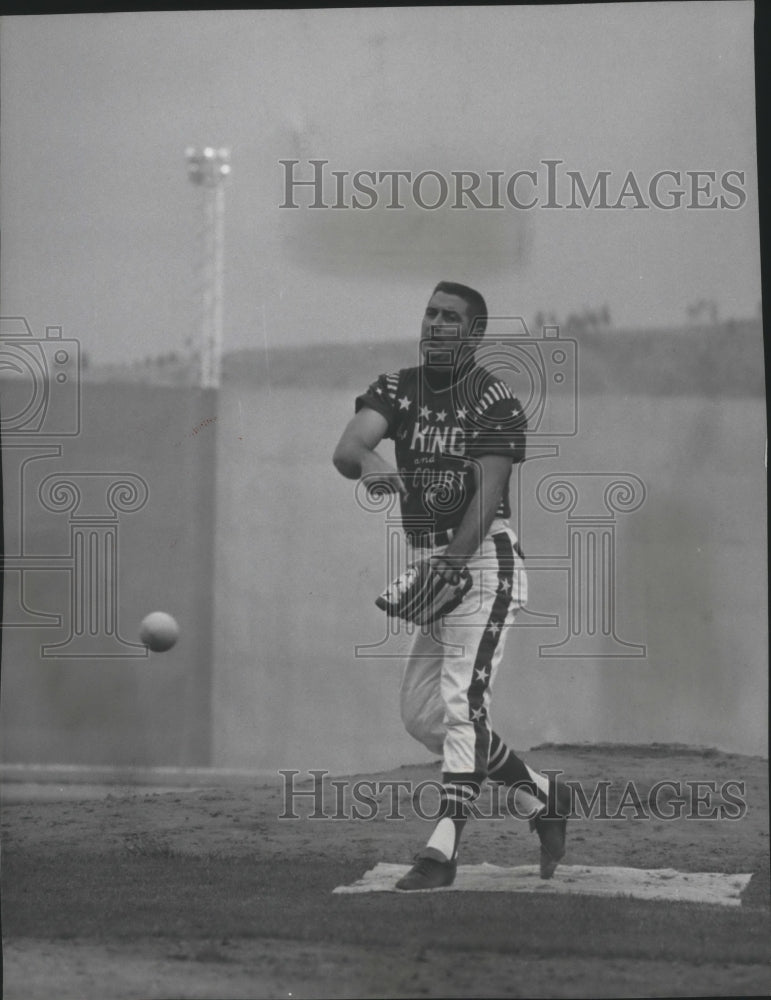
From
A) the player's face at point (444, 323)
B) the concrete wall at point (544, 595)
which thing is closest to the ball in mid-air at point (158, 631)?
the concrete wall at point (544, 595)

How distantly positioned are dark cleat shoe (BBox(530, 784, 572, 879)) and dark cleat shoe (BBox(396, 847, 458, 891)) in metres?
0.25

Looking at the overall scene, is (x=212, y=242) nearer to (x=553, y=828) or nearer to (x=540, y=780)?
(x=540, y=780)

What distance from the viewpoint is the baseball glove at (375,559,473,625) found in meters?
3.46

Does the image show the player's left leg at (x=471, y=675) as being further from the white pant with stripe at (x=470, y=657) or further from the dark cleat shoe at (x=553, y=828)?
the dark cleat shoe at (x=553, y=828)

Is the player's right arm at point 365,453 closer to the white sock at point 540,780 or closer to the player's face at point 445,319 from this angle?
the player's face at point 445,319

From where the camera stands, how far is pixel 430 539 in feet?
11.4

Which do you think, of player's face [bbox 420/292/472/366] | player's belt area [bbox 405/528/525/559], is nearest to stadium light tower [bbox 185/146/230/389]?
player's face [bbox 420/292/472/366]

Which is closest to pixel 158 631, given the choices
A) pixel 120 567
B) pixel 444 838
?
pixel 120 567

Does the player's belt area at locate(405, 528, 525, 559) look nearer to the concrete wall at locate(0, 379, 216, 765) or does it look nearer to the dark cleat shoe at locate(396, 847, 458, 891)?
the concrete wall at locate(0, 379, 216, 765)

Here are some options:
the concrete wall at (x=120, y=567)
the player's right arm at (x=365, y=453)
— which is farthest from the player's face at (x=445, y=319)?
the concrete wall at (x=120, y=567)

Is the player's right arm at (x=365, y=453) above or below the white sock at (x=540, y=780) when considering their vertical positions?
above

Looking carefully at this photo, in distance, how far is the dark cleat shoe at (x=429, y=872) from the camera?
11.1 ft

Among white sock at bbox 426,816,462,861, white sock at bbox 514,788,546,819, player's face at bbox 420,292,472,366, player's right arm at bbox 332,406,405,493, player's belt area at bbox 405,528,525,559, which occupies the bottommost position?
white sock at bbox 426,816,462,861

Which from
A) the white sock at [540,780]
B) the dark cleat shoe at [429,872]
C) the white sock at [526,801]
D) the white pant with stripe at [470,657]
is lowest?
the dark cleat shoe at [429,872]
